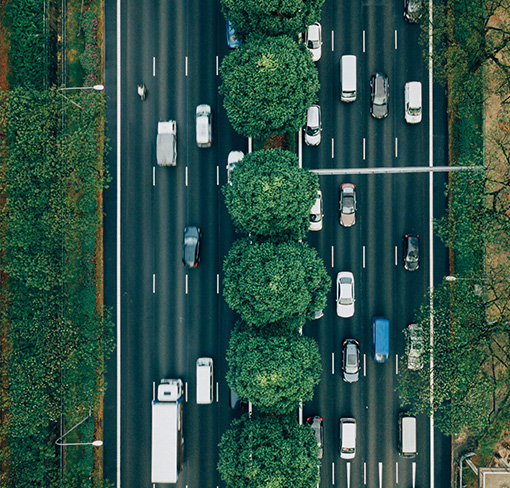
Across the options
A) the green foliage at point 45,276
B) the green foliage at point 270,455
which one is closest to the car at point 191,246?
the green foliage at point 45,276

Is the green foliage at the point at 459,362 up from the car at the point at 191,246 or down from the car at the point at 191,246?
down

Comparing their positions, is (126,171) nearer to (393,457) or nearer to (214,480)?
(214,480)

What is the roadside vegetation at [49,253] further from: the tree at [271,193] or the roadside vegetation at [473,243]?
the roadside vegetation at [473,243]

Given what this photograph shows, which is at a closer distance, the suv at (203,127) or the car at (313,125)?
the car at (313,125)

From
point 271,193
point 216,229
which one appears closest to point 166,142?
point 216,229

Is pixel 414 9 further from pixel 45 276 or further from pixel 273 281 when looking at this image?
pixel 45 276

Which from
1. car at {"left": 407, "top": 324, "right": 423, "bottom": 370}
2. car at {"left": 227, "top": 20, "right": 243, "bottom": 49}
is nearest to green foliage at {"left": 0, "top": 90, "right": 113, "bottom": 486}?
car at {"left": 227, "top": 20, "right": 243, "bottom": 49}
